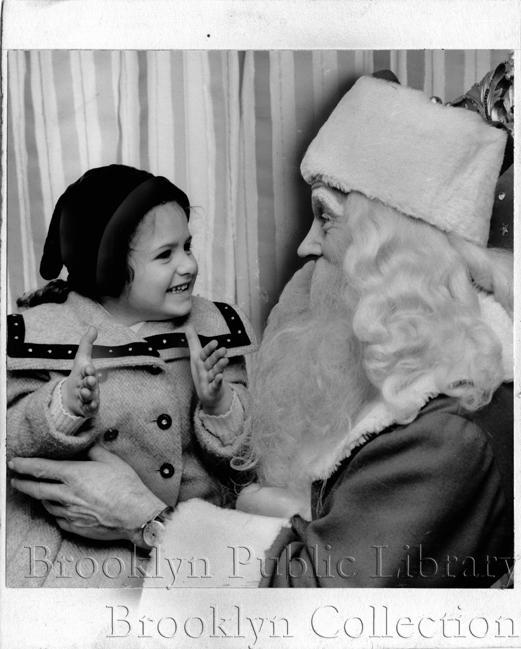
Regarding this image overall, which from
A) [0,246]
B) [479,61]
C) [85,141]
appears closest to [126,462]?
[0,246]

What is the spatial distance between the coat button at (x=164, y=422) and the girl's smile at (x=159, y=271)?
251 mm

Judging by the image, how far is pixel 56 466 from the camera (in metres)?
2.46

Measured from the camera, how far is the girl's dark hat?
2.44 m

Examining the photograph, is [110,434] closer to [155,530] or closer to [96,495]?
[96,495]

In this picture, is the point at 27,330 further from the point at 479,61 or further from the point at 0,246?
the point at 479,61

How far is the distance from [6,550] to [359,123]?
1.40 m

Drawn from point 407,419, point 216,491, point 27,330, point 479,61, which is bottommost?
point 216,491

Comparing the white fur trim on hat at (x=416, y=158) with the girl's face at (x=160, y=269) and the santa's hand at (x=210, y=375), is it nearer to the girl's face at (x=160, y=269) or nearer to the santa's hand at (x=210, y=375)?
the girl's face at (x=160, y=269)

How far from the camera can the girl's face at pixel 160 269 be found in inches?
96.3

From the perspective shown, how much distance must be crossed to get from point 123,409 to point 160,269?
0.36 meters

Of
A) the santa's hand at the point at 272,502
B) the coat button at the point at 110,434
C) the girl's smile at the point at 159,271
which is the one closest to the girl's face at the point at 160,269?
the girl's smile at the point at 159,271

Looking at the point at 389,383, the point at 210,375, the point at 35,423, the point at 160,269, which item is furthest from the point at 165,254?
the point at 389,383

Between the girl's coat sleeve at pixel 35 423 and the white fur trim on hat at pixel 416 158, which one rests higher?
the white fur trim on hat at pixel 416 158

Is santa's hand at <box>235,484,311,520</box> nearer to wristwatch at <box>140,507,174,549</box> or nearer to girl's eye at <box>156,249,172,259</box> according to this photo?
wristwatch at <box>140,507,174,549</box>
